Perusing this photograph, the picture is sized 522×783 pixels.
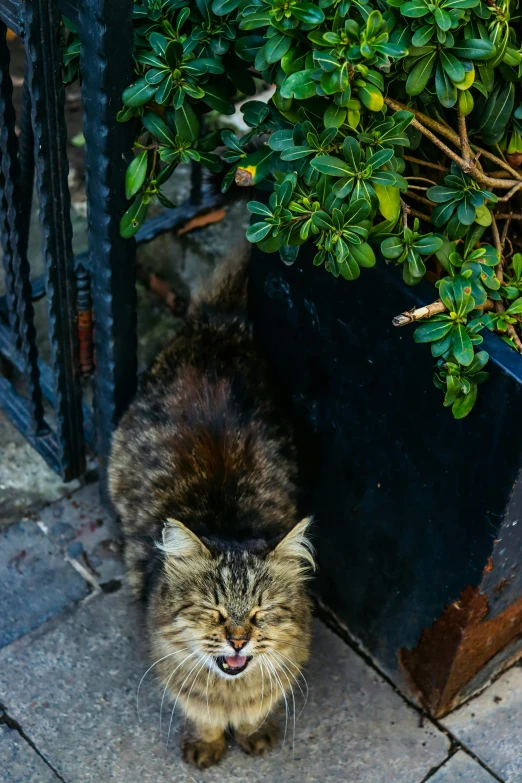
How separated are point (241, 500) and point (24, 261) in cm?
96

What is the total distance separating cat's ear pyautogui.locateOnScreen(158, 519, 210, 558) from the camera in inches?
88.7

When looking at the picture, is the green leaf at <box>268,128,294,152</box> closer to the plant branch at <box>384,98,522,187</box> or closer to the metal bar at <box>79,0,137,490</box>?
the plant branch at <box>384,98,522,187</box>

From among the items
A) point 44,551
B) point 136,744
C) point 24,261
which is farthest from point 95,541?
point 24,261

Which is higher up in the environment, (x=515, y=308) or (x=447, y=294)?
(x=447, y=294)

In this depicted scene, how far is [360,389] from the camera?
2402mm

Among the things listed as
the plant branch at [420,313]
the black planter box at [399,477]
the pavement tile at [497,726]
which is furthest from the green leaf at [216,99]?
the pavement tile at [497,726]

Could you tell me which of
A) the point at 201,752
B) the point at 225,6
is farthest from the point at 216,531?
the point at 225,6

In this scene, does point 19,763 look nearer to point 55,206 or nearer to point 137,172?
point 55,206

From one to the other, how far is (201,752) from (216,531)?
639 mm

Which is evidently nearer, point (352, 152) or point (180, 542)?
point (352, 152)

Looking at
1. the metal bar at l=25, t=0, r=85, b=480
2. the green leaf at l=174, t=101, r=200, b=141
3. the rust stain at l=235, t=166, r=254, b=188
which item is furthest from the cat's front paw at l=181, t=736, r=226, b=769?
the green leaf at l=174, t=101, r=200, b=141

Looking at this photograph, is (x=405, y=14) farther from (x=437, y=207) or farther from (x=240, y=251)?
(x=240, y=251)

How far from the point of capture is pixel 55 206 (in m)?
2.43

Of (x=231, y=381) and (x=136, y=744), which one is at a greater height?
(x=231, y=381)
